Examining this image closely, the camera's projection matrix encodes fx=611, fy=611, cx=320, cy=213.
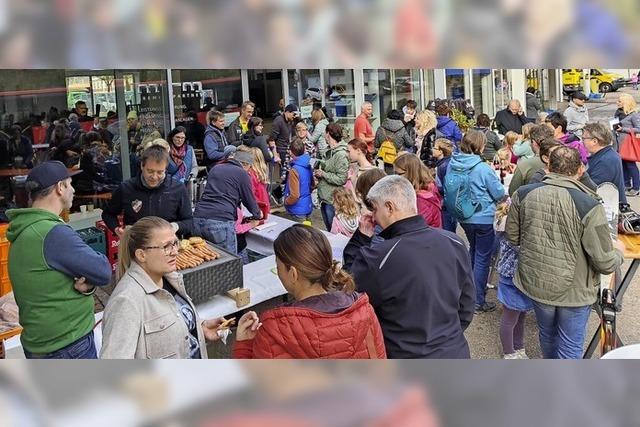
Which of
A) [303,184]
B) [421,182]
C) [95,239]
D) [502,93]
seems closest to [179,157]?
[95,239]

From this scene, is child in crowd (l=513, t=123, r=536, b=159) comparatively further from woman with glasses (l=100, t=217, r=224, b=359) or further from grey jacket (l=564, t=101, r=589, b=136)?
woman with glasses (l=100, t=217, r=224, b=359)

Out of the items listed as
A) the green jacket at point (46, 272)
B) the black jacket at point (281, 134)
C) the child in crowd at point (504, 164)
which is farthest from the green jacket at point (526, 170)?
the black jacket at point (281, 134)

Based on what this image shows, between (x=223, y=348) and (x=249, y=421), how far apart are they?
2.98 metres

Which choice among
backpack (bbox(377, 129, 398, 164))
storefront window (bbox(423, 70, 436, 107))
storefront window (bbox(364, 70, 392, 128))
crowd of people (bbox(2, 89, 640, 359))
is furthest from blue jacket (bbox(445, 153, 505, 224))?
storefront window (bbox(423, 70, 436, 107))

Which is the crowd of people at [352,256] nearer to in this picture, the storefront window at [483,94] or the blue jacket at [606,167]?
the blue jacket at [606,167]

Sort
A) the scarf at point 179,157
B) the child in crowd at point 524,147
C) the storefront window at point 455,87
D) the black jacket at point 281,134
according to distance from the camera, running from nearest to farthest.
A: the child in crowd at point 524,147, the scarf at point 179,157, the black jacket at point 281,134, the storefront window at point 455,87

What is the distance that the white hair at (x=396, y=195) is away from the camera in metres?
2.49

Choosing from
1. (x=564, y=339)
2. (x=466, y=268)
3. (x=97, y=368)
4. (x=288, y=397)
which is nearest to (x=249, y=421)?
(x=288, y=397)

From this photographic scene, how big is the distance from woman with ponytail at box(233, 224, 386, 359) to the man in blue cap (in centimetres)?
93

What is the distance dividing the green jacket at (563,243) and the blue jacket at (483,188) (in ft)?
3.98

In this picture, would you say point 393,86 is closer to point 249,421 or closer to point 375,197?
point 375,197

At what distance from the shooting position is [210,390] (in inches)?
28.4

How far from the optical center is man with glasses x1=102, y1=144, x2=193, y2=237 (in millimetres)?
4031
